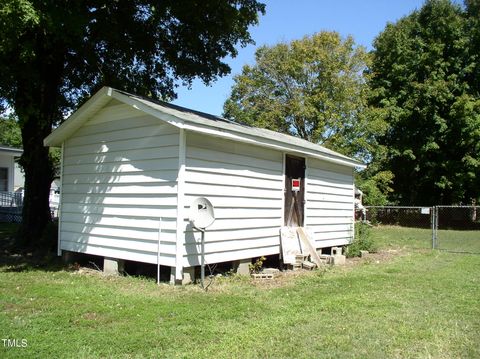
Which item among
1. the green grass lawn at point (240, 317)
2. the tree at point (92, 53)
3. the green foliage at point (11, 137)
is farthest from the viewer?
the green foliage at point (11, 137)

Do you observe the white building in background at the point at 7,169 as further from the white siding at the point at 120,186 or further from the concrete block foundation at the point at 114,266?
the concrete block foundation at the point at 114,266

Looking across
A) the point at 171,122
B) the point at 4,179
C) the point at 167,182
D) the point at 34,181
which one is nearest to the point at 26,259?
the point at 34,181

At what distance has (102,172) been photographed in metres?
9.00

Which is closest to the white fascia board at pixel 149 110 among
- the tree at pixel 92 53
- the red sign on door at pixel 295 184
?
the tree at pixel 92 53

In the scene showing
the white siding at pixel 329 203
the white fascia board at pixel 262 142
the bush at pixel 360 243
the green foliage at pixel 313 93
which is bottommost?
the bush at pixel 360 243

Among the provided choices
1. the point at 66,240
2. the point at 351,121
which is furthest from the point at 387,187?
the point at 66,240

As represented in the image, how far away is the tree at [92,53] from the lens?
977cm

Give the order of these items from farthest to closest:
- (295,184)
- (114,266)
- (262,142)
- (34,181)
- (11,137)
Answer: (11,137) → (34,181) → (295,184) → (262,142) → (114,266)

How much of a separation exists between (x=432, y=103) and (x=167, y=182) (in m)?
24.1

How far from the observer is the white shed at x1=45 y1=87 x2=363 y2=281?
7586mm

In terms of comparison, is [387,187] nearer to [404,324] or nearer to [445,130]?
[445,130]

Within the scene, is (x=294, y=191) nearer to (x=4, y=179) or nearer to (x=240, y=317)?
(x=240, y=317)

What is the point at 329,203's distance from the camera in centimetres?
1223

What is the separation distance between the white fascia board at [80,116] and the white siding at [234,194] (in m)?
2.11
